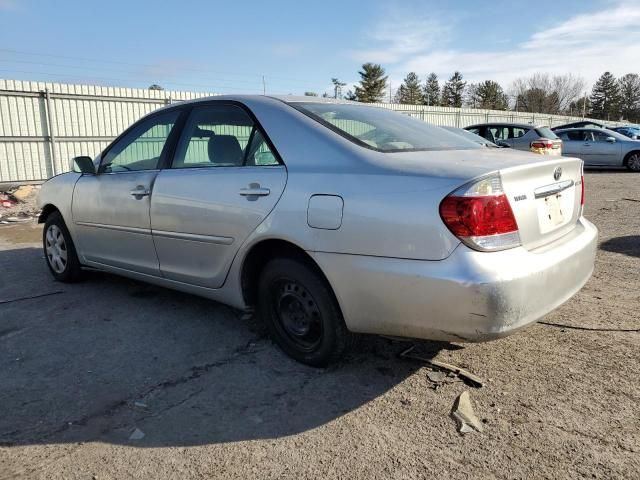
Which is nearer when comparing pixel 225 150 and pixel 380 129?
pixel 380 129

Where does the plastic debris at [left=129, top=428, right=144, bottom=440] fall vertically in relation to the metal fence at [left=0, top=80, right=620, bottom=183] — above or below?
below

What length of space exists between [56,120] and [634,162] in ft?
53.9

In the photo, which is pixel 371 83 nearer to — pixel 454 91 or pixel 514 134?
pixel 454 91

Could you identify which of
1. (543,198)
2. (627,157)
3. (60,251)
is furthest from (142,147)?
(627,157)

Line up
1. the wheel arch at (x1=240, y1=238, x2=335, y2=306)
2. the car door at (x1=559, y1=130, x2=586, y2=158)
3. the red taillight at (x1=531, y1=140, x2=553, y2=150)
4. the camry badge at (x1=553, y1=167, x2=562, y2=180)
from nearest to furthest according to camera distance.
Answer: the camry badge at (x1=553, y1=167, x2=562, y2=180) → the wheel arch at (x1=240, y1=238, x2=335, y2=306) → the red taillight at (x1=531, y1=140, x2=553, y2=150) → the car door at (x1=559, y1=130, x2=586, y2=158)

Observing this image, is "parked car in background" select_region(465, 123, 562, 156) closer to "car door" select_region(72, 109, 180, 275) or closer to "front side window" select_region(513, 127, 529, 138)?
"front side window" select_region(513, 127, 529, 138)

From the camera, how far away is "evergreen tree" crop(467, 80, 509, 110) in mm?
74750

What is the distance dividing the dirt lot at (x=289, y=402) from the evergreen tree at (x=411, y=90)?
2968 inches

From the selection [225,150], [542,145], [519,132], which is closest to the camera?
[225,150]

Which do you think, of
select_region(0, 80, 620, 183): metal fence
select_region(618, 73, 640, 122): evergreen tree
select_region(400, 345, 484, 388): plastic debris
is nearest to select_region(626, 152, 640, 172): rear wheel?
select_region(0, 80, 620, 183): metal fence

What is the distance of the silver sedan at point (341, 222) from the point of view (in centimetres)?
248

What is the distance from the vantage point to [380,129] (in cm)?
339

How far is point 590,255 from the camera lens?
316 centimetres

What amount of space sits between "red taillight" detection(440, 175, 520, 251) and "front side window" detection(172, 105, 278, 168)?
3.90 feet
